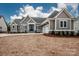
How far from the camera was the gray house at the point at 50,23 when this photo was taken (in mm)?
5570

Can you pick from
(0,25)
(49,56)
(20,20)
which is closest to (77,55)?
(49,56)

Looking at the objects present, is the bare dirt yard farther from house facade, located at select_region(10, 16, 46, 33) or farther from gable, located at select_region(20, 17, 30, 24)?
gable, located at select_region(20, 17, 30, 24)

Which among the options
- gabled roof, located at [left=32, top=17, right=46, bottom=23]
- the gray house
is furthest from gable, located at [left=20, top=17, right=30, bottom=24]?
gabled roof, located at [left=32, top=17, right=46, bottom=23]

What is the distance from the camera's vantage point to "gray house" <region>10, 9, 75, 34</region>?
5570mm

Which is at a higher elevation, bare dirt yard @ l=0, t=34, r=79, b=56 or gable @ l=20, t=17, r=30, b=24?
gable @ l=20, t=17, r=30, b=24

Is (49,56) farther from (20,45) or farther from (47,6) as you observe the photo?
(47,6)

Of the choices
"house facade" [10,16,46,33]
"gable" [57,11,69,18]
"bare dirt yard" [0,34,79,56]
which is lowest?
"bare dirt yard" [0,34,79,56]

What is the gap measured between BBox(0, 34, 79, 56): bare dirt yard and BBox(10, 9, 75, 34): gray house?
0.19m

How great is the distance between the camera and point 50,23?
5.62 meters

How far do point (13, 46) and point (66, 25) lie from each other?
4.52 feet

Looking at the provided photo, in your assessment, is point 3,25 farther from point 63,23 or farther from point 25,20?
point 63,23

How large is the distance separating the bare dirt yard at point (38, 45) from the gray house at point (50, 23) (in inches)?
7.3

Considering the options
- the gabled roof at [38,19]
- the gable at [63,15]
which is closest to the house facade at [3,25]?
the gabled roof at [38,19]

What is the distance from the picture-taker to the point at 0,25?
18.4 ft
